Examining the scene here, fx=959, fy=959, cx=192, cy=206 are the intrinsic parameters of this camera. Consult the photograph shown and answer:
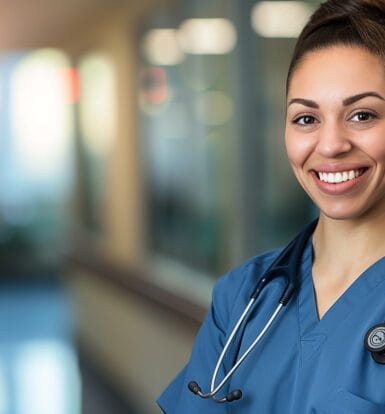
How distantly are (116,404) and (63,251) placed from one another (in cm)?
282

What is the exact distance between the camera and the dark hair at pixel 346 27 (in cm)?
122

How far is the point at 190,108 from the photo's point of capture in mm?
4680

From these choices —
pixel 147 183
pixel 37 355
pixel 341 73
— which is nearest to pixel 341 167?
pixel 341 73

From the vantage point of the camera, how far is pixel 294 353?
1.28m

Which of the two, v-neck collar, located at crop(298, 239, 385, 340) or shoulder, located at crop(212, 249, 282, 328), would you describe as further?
shoulder, located at crop(212, 249, 282, 328)

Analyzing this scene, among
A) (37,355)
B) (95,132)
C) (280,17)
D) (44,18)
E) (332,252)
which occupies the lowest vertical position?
(37,355)

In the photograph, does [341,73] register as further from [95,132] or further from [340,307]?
Answer: [95,132]

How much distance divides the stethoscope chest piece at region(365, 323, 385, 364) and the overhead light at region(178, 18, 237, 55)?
9.07 feet

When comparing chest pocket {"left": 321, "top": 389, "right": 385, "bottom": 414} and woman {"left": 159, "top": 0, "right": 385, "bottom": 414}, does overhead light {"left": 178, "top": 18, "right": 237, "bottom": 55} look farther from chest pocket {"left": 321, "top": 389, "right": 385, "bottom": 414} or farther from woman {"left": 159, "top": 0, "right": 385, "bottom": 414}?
chest pocket {"left": 321, "top": 389, "right": 385, "bottom": 414}

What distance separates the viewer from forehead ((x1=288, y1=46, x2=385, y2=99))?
1.21m

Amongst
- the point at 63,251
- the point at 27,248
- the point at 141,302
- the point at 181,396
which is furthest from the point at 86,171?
the point at 181,396

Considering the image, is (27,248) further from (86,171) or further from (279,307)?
(279,307)

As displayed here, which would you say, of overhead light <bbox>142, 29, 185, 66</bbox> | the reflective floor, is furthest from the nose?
the reflective floor

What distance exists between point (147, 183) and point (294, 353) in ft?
14.9
